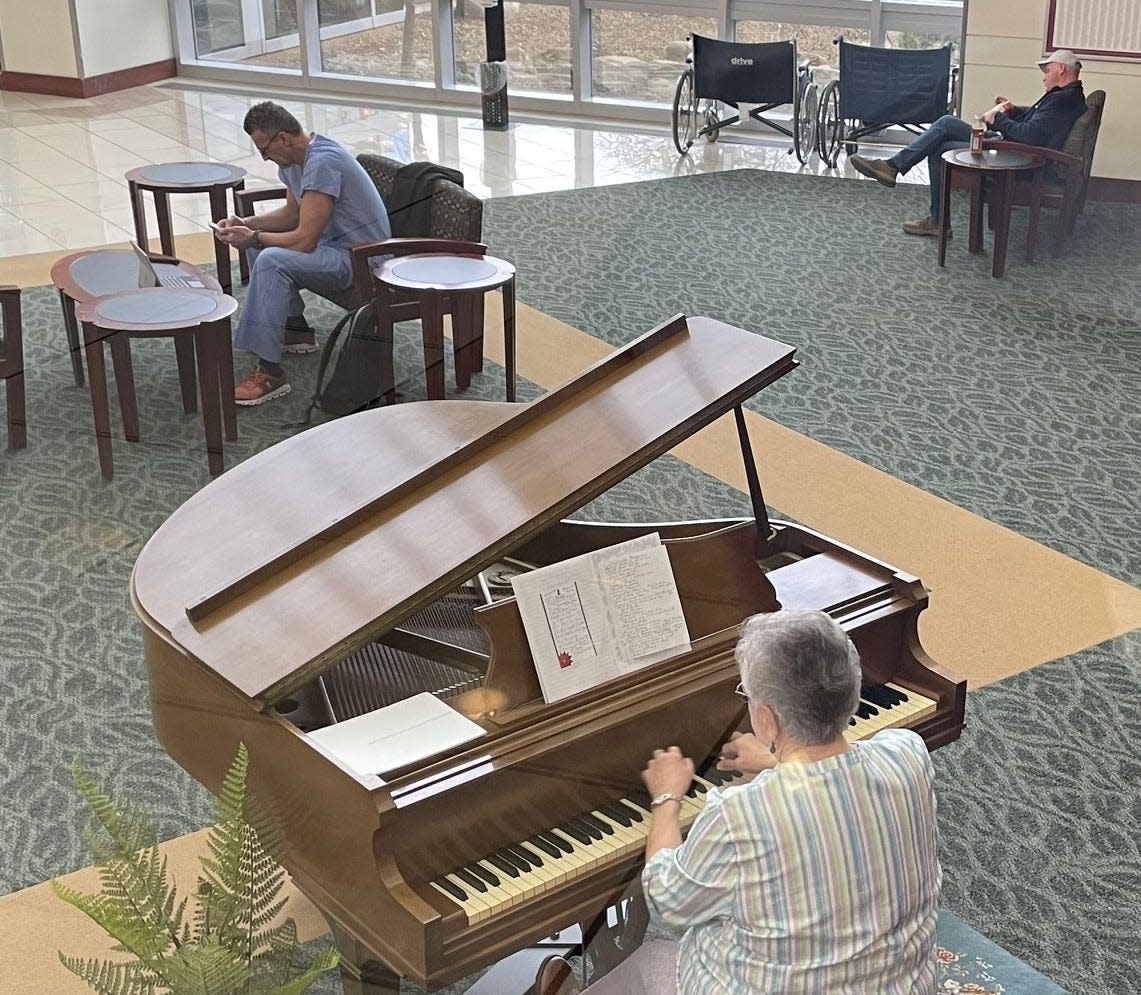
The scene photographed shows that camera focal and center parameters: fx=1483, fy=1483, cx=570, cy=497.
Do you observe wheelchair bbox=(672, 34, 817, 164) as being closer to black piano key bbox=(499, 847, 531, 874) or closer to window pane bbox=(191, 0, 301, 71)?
window pane bbox=(191, 0, 301, 71)

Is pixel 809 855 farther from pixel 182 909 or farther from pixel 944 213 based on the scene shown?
pixel 944 213

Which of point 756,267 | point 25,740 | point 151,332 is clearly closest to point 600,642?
point 25,740

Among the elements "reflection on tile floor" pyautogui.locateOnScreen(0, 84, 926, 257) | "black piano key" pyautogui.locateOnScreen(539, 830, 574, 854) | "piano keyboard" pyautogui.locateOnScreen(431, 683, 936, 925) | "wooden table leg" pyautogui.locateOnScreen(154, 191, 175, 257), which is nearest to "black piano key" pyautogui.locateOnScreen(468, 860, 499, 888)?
"piano keyboard" pyautogui.locateOnScreen(431, 683, 936, 925)

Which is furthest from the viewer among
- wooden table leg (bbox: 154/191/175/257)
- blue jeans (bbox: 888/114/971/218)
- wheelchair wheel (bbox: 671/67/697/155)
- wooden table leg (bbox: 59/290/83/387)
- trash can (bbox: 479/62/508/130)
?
trash can (bbox: 479/62/508/130)

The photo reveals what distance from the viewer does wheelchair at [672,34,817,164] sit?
852 centimetres

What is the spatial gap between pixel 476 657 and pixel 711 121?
21.8 feet

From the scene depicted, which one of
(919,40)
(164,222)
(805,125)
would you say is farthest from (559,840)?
(919,40)

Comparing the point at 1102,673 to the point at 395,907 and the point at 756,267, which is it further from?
the point at 756,267

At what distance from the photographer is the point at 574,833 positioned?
239 cm

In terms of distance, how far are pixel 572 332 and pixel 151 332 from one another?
215 centimetres

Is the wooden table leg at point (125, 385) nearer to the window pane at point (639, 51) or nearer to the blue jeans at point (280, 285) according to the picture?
the blue jeans at point (280, 285)

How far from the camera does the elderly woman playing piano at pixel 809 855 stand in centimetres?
191

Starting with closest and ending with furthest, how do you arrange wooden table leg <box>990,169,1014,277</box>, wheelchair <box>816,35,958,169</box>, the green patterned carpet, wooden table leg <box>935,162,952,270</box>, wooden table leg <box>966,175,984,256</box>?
the green patterned carpet, wooden table leg <box>990,169,1014,277</box>, wooden table leg <box>966,175,984,256</box>, wooden table leg <box>935,162,952,270</box>, wheelchair <box>816,35,958,169</box>

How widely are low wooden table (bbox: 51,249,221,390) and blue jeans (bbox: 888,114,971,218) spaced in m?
3.88
